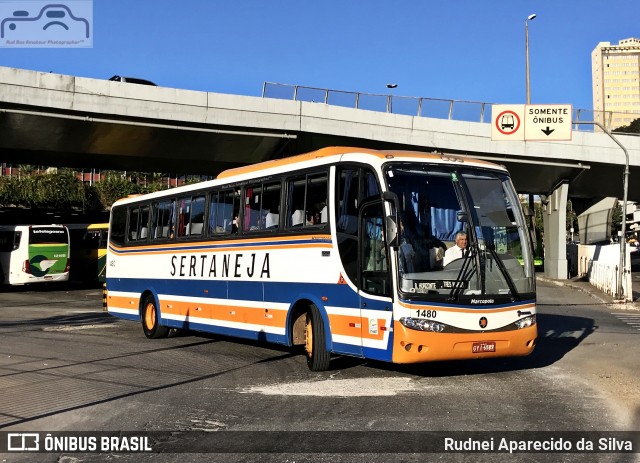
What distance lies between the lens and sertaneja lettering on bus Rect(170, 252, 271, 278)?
12914mm

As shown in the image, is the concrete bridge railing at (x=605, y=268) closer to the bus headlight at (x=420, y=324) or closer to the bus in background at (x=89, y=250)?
the bus headlight at (x=420, y=324)

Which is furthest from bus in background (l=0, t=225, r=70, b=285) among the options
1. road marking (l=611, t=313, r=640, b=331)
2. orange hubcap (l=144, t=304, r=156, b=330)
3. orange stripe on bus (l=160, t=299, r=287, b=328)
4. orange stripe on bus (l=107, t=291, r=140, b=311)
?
road marking (l=611, t=313, r=640, b=331)

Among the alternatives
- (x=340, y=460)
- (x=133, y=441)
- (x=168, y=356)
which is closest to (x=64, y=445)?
(x=133, y=441)

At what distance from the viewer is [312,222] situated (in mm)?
11500

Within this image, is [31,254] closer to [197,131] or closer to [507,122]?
[197,131]

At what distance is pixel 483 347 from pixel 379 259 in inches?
72.8

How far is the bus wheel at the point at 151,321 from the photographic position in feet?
54.4

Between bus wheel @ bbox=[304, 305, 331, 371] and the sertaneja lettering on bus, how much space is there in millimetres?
1556

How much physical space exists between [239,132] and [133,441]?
90.5 feet

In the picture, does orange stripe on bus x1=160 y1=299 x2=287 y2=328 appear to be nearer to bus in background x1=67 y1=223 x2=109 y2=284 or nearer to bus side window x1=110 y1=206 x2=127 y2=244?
bus side window x1=110 y1=206 x2=127 y2=244

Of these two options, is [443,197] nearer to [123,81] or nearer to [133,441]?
[133,441]

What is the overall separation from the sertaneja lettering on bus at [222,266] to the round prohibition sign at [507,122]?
2049 centimetres

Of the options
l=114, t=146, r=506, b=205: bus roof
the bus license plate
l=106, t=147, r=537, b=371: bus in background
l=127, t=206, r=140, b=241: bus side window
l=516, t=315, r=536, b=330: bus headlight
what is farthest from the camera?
l=127, t=206, r=140, b=241: bus side window

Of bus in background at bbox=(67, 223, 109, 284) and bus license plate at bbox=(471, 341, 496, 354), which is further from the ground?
bus in background at bbox=(67, 223, 109, 284)
